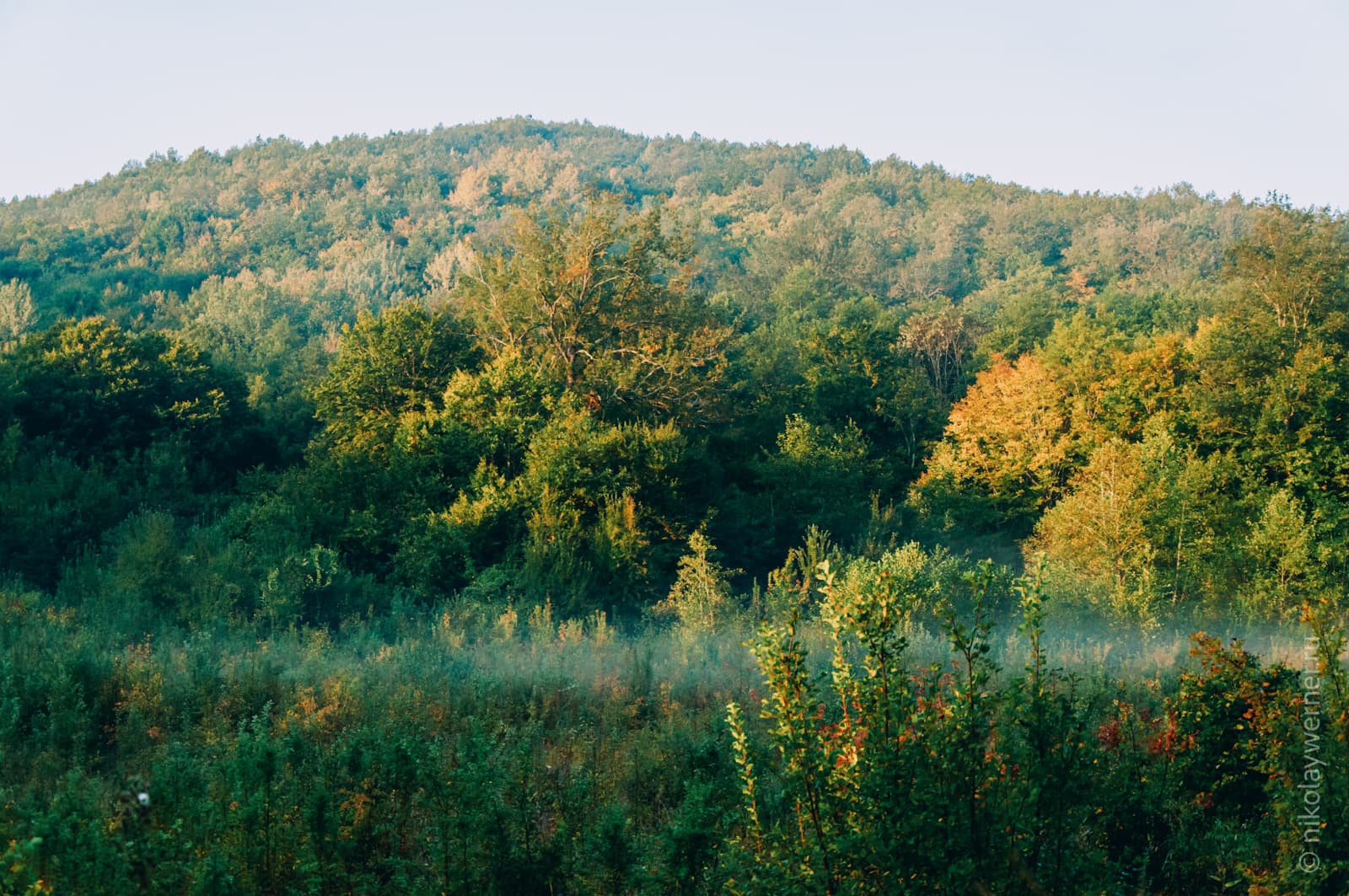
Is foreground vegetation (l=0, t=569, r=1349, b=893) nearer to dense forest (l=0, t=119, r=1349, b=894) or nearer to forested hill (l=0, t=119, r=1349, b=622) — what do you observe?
dense forest (l=0, t=119, r=1349, b=894)

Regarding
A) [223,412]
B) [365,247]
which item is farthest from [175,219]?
[223,412]

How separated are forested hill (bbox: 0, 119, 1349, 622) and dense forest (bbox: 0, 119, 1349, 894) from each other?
6.1 inches

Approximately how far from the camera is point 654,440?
87.3 ft

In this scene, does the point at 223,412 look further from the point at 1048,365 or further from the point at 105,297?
the point at 105,297

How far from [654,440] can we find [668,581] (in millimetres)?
3737

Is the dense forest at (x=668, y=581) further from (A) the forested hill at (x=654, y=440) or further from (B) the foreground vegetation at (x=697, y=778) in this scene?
(A) the forested hill at (x=654, y=440)

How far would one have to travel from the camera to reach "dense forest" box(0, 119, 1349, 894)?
5.54 meters

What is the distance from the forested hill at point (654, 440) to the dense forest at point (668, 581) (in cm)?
16

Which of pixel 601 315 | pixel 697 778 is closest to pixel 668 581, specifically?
pixel 601 315

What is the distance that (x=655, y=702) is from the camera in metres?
12.8

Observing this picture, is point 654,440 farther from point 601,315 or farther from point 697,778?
point 697,778

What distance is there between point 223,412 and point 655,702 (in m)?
23.7

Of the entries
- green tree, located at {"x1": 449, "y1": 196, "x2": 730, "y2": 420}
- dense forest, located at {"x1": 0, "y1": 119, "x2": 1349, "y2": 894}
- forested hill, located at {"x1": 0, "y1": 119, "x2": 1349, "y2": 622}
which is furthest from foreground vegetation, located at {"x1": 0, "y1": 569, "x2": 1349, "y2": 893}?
green tree, located at {"x1": 449, "y1": 196, "x2": 730, "y2": 420}

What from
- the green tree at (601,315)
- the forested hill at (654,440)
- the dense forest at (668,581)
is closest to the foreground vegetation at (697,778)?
the dense forest at (668,581)
